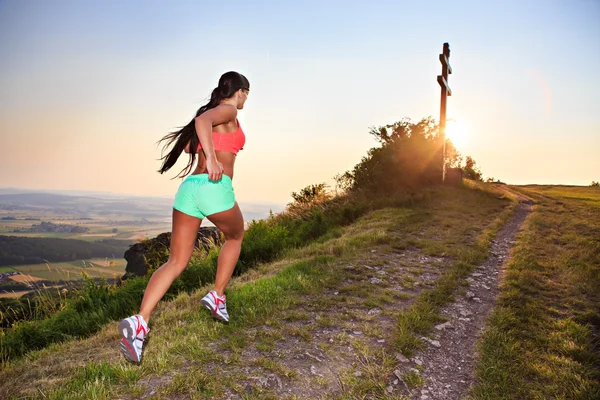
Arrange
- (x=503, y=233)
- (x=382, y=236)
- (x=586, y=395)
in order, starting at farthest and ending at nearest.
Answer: (x=503, y=233)
(x=382, y=236)
(x=586, y=395)

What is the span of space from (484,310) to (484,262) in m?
2.68

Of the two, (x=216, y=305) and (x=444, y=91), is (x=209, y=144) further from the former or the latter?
(x=444, y=91)

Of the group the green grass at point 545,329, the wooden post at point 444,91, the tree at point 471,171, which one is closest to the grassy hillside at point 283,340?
the green grass at point 545,329

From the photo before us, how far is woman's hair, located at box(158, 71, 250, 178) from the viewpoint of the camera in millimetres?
3742

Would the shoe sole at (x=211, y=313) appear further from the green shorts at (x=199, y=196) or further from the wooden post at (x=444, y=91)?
the wooden post at (x=444, y=91)

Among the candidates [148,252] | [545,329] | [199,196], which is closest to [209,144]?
[199,196]

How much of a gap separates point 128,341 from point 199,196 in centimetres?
132

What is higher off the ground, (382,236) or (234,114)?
(234,114)

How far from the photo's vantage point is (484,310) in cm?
542

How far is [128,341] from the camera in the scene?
3309 mm

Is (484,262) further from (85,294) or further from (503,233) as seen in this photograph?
(85,294)

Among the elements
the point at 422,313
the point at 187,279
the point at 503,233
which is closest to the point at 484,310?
the point at 422,313

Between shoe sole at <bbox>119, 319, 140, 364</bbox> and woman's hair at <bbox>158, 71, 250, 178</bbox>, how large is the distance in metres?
1.38

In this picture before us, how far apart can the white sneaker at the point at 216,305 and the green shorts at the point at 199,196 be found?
1.07m
